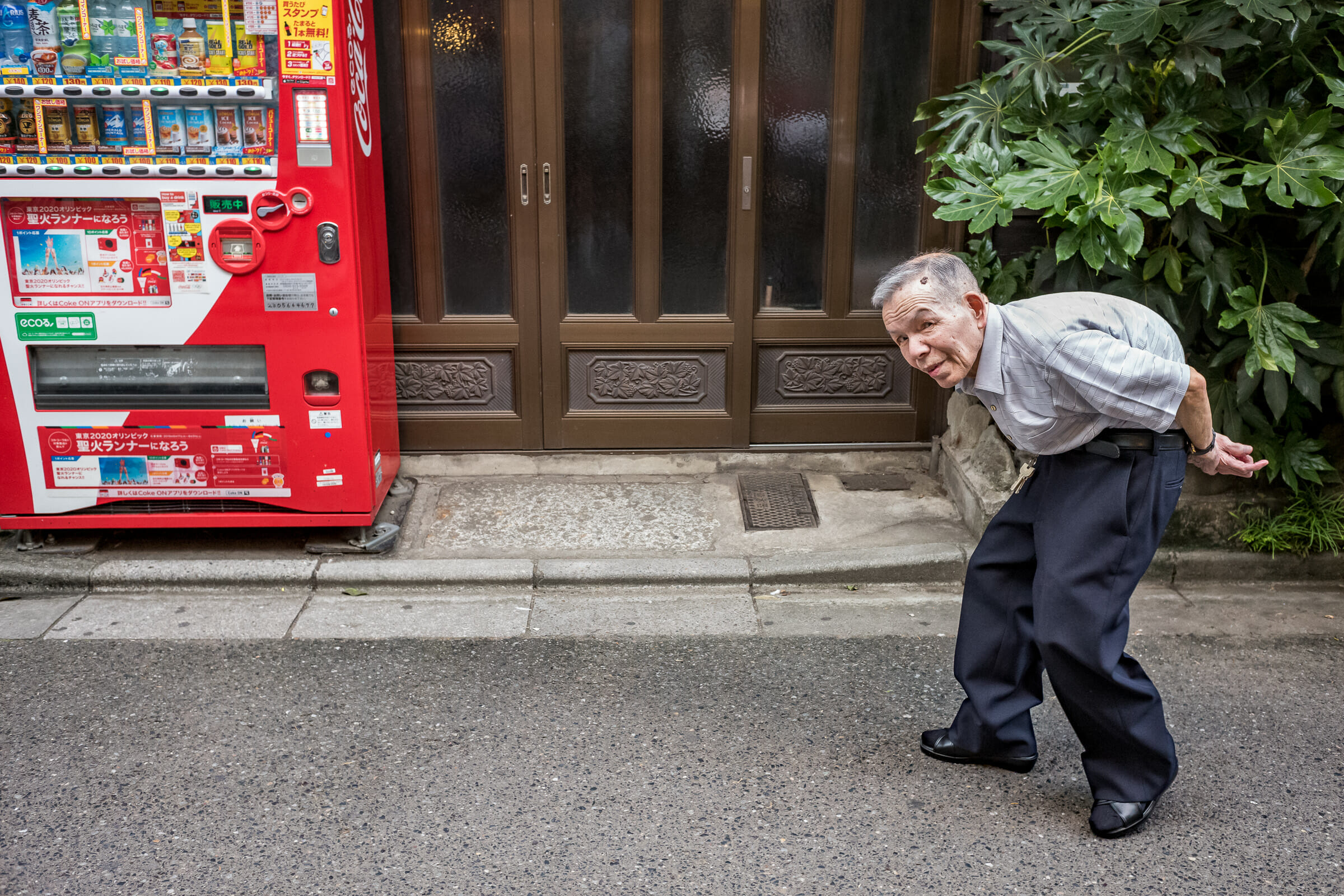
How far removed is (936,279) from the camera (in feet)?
8.91

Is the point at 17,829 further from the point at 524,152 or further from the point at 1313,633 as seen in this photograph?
the point at 1313,633

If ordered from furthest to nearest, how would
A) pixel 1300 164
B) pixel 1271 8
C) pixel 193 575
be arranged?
pixel 193 575, pixel 1300 164, pixel 1271 8

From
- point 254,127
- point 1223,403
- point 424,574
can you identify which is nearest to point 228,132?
point 254,127

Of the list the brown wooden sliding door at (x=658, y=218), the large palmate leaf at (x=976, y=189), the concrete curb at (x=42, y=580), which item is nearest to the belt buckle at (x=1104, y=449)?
the large palmate leaf at (x=976, y=189)

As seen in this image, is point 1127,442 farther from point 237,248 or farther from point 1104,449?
point 237,248

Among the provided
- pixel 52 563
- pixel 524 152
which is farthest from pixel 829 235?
pixel 52 563

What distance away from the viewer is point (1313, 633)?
4195mm

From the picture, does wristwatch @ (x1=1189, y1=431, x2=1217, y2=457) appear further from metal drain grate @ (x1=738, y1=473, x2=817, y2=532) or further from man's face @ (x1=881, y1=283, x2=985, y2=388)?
metal drain grate @ (x1=738, y1=473, x2=817, y2=532)

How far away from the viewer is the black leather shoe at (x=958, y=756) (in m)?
3.24

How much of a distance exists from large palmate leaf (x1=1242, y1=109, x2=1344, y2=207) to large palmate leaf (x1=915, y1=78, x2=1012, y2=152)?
99 centimetres

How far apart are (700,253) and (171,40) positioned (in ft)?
8.40

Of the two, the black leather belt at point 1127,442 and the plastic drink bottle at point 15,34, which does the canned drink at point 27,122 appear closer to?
the plastic drink bottle at point 15,34

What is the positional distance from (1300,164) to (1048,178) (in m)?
0.88

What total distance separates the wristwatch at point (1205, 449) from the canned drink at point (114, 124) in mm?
3996
